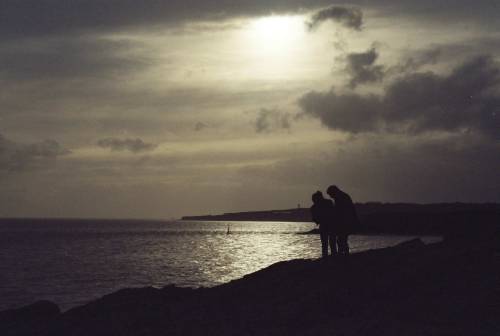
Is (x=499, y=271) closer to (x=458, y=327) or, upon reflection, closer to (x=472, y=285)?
(x=472, y=285)

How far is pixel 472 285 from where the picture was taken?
15570 mm

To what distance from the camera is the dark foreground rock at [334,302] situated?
1390cm

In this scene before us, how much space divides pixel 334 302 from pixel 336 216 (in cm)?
332

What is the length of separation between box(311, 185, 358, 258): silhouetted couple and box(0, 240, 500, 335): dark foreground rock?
79 cm

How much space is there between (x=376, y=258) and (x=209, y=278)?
3160 cm

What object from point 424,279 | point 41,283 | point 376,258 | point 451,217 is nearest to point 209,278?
point 41,283

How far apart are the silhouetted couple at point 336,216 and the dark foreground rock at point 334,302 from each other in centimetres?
79

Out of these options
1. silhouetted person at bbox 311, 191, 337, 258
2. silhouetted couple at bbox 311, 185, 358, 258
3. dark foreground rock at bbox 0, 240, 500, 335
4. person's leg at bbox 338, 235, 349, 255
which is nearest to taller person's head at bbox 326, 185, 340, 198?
silhouetted couple at bbox 311, 185, 358, 258

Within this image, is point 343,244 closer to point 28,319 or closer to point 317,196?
point 317,196

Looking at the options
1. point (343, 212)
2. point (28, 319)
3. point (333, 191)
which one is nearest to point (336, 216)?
point (343, 212)

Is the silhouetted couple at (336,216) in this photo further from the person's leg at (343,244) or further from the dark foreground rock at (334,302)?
the dark foreground rock at (334,302)

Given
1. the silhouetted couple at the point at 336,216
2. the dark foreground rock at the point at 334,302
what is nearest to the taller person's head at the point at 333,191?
the silhouetted couple at the point at 336,216

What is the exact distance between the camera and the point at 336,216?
61.1 ft

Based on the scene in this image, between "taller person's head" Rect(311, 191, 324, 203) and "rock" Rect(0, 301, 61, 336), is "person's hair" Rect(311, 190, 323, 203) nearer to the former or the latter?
"taller person's head" Rect(311, 191, 324, 203)
